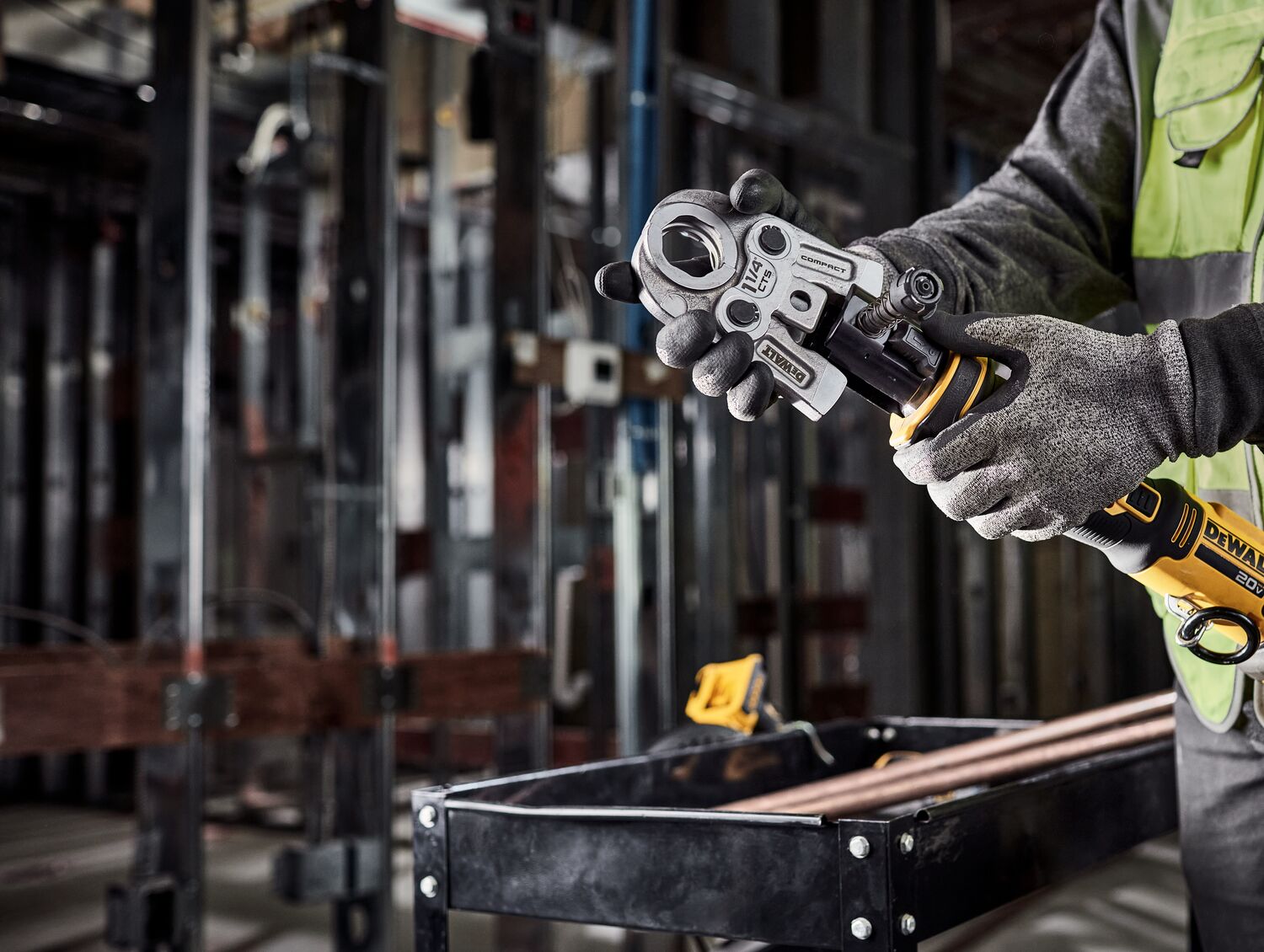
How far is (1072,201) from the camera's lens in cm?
142

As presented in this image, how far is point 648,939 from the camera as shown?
9.86 feet

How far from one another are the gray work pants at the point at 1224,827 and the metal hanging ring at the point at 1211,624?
14cm

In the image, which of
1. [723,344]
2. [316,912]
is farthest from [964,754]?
[316,912]

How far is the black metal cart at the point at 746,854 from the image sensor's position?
1.01 m

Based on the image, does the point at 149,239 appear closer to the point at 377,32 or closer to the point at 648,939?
the point at 377,32

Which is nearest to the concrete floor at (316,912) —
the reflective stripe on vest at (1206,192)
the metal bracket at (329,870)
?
the metal bracket at (329,870)

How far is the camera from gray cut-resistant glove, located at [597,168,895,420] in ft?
3.17

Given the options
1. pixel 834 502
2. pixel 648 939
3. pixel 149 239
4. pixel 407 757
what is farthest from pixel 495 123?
pixel 407 757

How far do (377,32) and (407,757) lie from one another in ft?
13.8

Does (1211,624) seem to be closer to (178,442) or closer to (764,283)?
(764,283)

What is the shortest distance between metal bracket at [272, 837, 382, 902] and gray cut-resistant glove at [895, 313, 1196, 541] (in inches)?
77.5

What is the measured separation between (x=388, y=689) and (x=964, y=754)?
156cm

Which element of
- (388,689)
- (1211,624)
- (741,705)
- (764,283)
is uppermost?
(764,283)

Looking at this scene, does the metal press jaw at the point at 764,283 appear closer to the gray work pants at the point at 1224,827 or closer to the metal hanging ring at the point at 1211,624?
the metal hanging ring at the point at 1211,624
